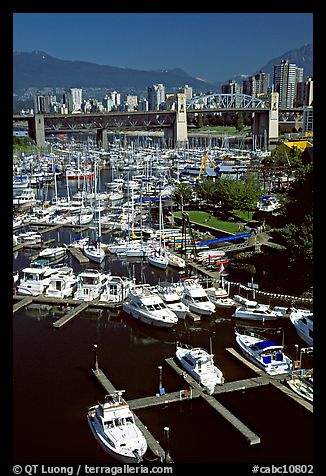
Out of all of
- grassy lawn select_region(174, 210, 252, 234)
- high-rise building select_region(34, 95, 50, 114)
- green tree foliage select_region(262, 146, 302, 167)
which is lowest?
grassy lawn select_region(174, 210, 252, 234)

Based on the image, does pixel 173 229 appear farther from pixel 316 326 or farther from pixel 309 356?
pixel 316 326

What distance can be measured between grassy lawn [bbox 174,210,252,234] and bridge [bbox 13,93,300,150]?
78.8 feet

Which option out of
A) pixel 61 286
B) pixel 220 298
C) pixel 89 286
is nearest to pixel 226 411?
pixel 220 298

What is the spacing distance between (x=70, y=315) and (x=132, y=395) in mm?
2692

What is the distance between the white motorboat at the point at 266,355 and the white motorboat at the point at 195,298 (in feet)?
4.27

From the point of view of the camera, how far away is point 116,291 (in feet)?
29.1

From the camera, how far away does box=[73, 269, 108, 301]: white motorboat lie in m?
8.82

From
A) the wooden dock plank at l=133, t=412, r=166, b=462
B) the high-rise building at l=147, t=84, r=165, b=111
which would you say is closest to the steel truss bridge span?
the high-rise building at l=147, t=84, r=165, b=111

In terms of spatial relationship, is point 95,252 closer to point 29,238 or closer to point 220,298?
point 29,238

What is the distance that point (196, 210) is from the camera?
1584cm

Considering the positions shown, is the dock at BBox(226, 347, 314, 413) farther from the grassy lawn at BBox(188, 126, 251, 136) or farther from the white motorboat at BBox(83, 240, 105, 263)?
the grassy lawn at BBox(188, 126, 251, 136)

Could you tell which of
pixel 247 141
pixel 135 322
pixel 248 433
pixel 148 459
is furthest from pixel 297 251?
pixel 247 141

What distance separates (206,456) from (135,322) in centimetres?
348
